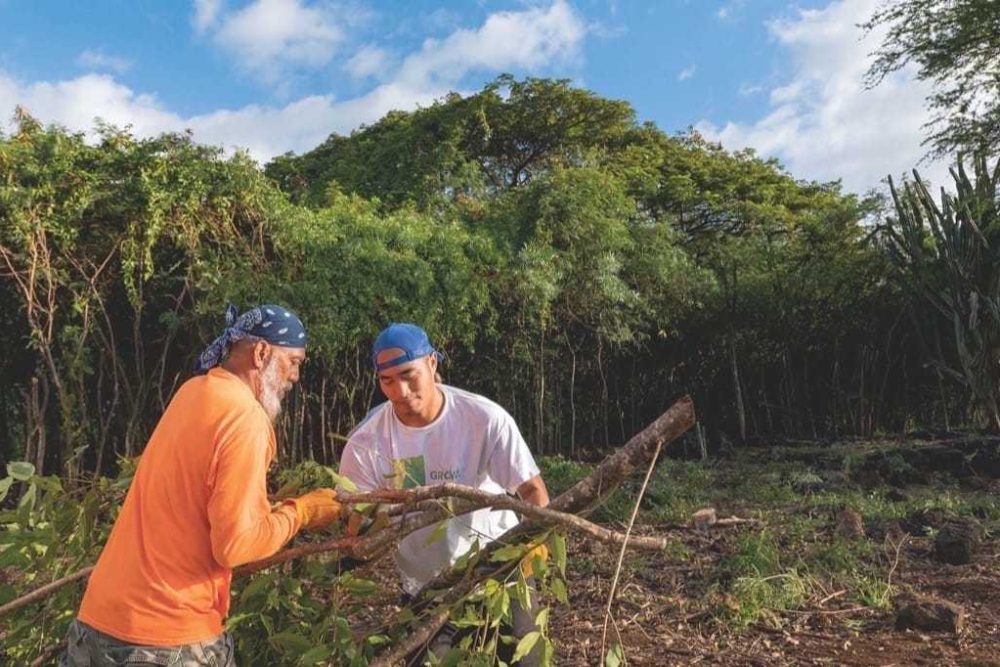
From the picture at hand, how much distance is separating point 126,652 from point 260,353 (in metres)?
0.68

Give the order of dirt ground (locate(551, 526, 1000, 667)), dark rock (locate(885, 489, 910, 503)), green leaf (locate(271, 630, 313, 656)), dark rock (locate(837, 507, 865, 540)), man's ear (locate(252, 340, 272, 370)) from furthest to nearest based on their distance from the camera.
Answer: dark rock (locate(885, 489, 910, 503)) → dark rock (locate(837, 507, 865, 540)) → dirt ground (locate(551, 526, 1000, 667)) → green leaf (locate(271, 630, 313, 656)) → man's ear (locate(252, 340, 272, 370))

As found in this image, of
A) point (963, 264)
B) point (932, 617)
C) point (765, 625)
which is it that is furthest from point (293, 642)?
point (963, 264)

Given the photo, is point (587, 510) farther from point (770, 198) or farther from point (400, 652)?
point (770, 198)

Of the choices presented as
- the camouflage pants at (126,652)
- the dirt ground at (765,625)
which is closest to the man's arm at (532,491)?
the camouflage pants at (126,652)

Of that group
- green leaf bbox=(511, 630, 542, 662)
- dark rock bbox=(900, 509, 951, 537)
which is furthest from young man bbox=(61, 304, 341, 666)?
dark rock bbox=(900, 509, 951, 537)

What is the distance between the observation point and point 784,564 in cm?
482

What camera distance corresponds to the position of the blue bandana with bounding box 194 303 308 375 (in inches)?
78.9

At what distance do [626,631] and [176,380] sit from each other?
426 centimetres

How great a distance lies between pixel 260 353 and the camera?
200cm

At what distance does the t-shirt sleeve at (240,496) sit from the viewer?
5.81ft

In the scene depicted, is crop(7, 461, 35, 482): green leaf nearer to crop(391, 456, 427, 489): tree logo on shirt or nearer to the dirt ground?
crop(391, 456, 427, 489): tree logo on shirt

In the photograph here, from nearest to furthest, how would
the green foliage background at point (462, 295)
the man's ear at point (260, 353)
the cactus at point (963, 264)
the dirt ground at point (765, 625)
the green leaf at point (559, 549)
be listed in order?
1. the green leaf at point (559, 549)
2. the man's ear at point (260, 353)
3. the dirt ground at point (765, 625)
4. the green foliage background at point (462, 295)
5. the cactus at point (963, 264)

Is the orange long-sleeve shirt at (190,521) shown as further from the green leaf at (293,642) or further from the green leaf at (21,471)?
the green leaf at (21,471)

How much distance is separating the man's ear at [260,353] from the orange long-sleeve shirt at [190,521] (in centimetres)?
8
